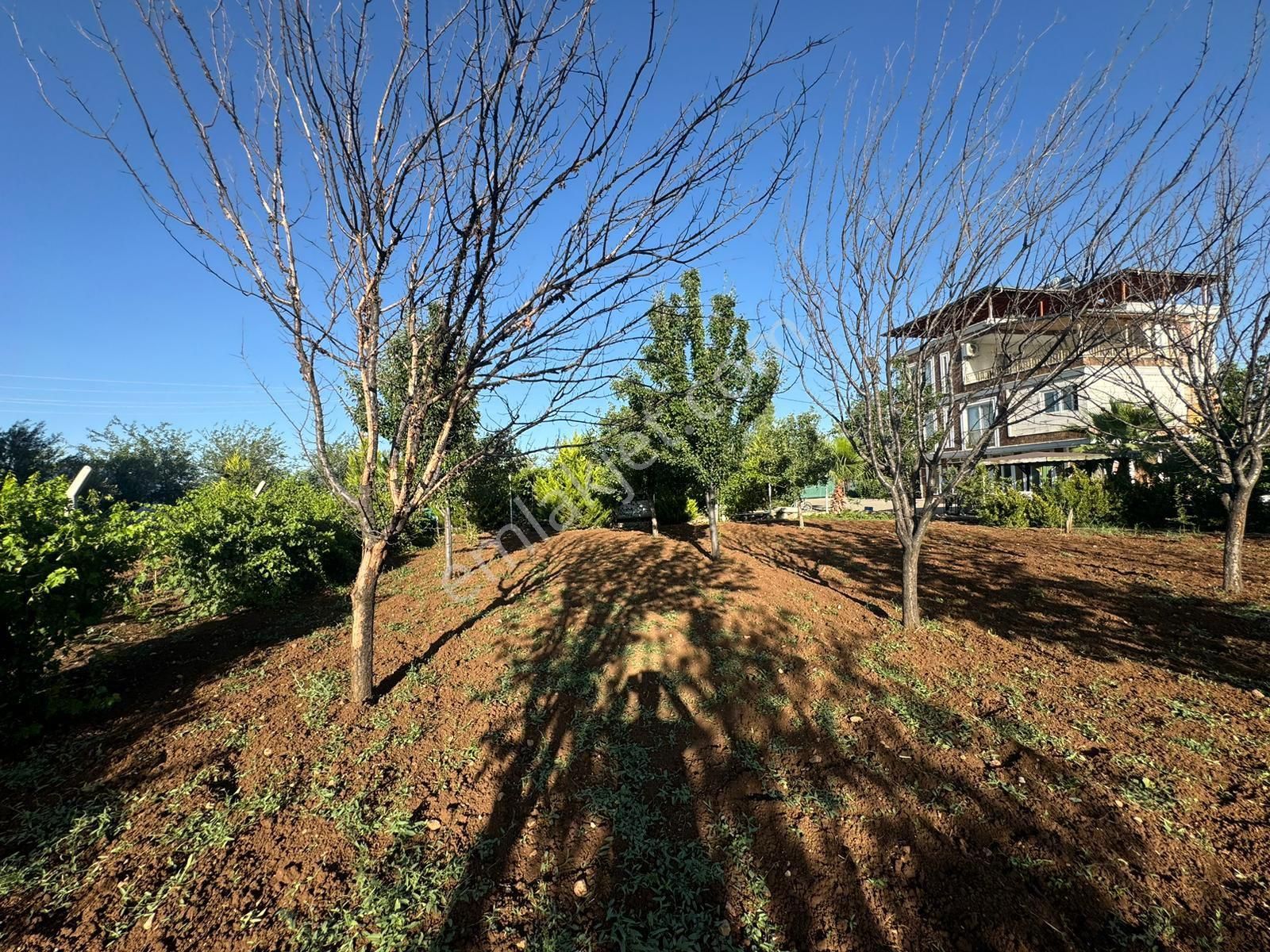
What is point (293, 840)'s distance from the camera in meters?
2.28

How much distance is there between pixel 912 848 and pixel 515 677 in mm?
2815

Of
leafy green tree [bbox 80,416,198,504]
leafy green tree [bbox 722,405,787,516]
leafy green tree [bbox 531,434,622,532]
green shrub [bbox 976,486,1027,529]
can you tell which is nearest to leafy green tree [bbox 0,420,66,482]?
leafy green tree [bbox 80,416,198,504]

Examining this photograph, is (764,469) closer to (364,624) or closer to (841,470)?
(841,470)

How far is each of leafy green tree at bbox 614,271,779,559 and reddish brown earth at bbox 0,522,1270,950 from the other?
3896 millimetres

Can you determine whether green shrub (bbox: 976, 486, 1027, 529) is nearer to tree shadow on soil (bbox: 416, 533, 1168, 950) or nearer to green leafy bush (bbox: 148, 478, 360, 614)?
tree shadow on soil (bbox: 416, 533, 1168, 950)

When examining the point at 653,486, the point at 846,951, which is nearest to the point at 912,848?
the point at 846,951

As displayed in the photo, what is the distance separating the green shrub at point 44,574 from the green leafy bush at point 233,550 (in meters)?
2.53

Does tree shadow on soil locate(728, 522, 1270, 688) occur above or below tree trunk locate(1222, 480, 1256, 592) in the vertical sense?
below

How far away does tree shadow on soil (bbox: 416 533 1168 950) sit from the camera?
6.21 feet

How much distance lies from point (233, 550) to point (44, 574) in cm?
370

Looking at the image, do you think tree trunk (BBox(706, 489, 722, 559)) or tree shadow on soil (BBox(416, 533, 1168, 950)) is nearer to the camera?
tree shadow on soil (BBox(416, 533, 1168, 950))

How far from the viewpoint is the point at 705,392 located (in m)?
8.27

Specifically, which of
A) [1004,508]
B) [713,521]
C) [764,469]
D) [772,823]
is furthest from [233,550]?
[1004,508]

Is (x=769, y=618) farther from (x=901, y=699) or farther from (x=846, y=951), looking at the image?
(x=846, y=951)
